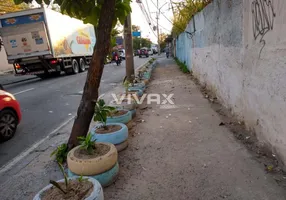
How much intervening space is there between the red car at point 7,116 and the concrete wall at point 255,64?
15.2ft

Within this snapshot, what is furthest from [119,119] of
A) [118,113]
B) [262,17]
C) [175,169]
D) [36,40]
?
[36,40]

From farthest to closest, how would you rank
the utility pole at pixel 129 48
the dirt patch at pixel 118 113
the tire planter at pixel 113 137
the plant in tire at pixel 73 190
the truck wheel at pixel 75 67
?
the truck wheel at pixel 75 67, the utility pole at pixel 129 48, the dirt patch at pixel 118 113, the tire planter at pixel 113 137, the plant in tire at pixel 73 190

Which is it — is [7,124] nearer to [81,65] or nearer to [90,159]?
[90,159]

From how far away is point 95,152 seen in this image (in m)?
2.93

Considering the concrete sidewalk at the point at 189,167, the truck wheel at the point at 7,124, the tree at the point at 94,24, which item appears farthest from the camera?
the truck wheel at the point at 7,124

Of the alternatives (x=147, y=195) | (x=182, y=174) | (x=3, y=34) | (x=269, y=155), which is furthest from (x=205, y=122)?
(x=3, y=34)

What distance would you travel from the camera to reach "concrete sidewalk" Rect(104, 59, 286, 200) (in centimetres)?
258

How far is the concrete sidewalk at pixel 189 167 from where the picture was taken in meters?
2.58

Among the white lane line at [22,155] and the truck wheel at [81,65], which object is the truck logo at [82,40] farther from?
the white lane line at [22,155]

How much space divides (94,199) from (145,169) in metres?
1.20

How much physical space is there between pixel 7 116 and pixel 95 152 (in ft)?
9.64

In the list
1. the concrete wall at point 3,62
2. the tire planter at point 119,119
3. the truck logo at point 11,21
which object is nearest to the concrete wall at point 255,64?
the tire planter at point 119,119

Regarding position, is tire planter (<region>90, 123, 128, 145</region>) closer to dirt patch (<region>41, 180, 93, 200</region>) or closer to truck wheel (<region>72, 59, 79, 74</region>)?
dirt patch (<region>41, 180, 93, 200</region>)

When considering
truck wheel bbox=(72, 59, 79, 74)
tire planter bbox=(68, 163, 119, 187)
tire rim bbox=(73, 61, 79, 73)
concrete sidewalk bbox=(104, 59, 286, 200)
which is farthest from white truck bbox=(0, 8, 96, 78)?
tire planter bbox=(68, 163, 119, 187)
